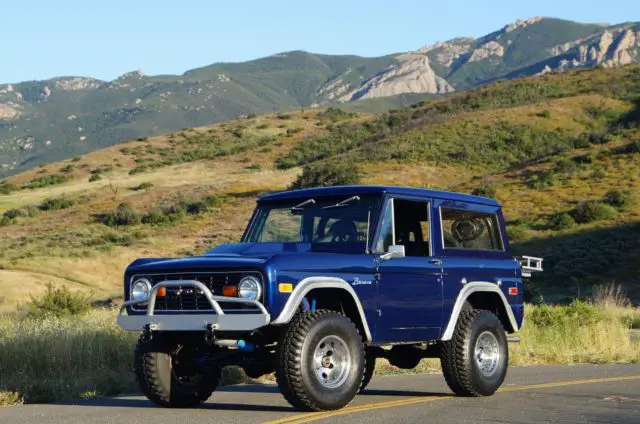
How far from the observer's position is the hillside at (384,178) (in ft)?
155

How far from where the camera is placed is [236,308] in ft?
31.6

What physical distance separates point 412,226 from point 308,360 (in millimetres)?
2689

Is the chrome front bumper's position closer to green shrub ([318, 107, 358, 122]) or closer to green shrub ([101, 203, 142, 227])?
green shrub ([101, 203, 142, 227])

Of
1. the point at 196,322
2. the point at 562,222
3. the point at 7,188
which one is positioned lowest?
the point at 562,222

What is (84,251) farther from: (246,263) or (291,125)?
(291,125)

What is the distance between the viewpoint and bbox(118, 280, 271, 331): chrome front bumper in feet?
30.8

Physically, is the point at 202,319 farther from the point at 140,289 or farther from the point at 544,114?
the point at 544,114

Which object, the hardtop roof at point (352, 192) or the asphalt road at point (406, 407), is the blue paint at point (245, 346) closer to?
the asphalt road at point (406, 407)

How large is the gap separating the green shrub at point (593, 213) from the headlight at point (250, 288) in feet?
139

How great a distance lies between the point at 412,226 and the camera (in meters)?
11.8

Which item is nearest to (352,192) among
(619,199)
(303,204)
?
(303,204)

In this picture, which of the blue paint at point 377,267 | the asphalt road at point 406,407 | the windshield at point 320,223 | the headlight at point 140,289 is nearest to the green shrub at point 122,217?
the asphalt road at point 406,407

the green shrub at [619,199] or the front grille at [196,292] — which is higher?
the front grille at [196,292]

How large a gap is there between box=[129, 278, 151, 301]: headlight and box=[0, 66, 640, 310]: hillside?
26.8 meters
